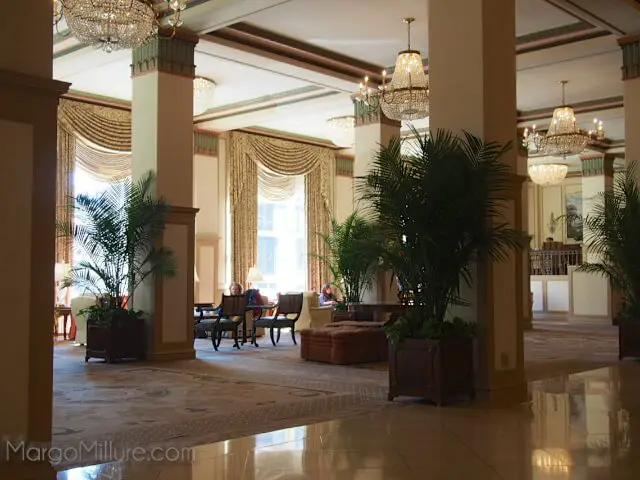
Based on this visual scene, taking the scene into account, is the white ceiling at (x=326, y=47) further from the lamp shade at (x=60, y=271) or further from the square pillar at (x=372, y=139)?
the lamp shade at (x=60, y=271)

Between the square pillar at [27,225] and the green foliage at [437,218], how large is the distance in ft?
11.1

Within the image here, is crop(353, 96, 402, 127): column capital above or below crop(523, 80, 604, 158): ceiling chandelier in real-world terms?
above

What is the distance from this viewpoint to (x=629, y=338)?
416 inches

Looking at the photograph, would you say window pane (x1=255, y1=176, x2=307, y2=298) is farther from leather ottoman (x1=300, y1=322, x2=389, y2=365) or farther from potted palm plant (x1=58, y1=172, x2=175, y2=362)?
potted palm plant (x1=58, y1=172, x2=175, y2=362)

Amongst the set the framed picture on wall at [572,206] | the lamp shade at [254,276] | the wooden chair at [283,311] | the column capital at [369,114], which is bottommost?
the wooden chair at [283,311]

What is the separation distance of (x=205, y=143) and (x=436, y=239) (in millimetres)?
12159

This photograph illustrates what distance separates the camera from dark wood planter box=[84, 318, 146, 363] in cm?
1035

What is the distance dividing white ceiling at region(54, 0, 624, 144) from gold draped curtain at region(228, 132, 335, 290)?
1.45m

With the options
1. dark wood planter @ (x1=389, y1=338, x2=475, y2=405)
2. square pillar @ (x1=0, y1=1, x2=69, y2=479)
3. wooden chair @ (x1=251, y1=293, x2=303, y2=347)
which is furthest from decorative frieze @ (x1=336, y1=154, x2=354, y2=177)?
square pillar @ (x1=0, y1=1, x2=69, y2=479)

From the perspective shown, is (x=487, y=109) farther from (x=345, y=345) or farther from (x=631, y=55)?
(x=631, y=55)

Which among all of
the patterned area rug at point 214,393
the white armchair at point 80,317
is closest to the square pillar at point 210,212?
the white armchair at point 80,317

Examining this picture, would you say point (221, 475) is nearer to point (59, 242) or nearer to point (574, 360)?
point (574, 360)

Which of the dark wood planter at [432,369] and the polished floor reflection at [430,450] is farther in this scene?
the dark wood planter at [432,369]

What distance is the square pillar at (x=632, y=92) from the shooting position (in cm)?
1134
